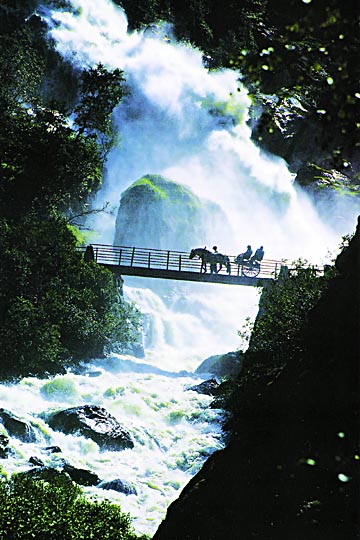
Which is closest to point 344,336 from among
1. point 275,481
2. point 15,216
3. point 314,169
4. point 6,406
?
point 275,481

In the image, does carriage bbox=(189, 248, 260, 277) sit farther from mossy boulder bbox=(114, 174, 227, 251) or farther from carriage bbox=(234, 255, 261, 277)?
mossy boulder bbox=(114, 174, 227, 251)

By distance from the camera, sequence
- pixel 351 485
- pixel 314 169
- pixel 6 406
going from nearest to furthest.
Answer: pixel 351 485 → pixel 6 406 → pixel 314 169

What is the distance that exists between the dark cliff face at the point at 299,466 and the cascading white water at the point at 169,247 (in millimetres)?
5431

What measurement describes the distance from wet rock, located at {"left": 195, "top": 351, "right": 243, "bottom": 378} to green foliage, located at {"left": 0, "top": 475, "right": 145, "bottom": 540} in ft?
58.6

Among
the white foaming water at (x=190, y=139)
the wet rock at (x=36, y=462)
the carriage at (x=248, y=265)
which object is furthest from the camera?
the white foaming water at (x=190, y=139)

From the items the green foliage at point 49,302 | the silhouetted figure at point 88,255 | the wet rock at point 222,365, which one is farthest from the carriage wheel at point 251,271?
the silhouetted figure at point 88,255

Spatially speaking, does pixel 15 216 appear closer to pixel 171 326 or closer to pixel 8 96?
pixel 8 96

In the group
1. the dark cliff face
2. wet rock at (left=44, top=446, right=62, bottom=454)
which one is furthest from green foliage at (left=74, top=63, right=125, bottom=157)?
the dark cliff face

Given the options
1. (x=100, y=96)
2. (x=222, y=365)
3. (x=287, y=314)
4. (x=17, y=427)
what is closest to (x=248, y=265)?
(x=222, y=365)

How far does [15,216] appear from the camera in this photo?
35.0 metres

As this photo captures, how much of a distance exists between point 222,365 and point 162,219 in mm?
23750

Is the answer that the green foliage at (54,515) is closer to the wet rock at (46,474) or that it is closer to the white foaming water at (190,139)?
the wet rock at (46,474)

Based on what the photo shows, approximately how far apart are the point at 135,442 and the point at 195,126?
52.7m

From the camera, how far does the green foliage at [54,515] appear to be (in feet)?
44.9
